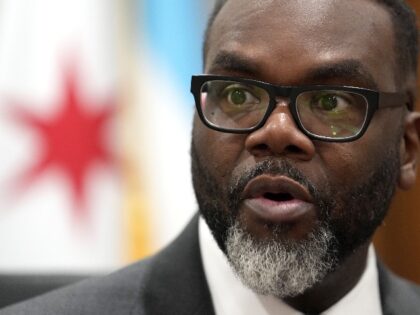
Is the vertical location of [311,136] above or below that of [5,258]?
above

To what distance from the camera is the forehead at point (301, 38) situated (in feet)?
3.70

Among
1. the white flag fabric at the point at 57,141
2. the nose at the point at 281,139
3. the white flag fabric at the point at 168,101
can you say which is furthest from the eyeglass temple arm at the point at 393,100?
the white flag fabric at the point at 57,141

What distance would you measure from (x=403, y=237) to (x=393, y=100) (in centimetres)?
86

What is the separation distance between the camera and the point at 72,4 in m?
2.04

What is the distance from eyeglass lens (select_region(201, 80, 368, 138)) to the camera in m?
1.12

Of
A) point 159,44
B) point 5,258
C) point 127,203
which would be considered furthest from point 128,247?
point 159,44

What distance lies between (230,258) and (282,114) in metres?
0.23

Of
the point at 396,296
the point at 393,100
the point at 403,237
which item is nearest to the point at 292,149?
the point at 393,100

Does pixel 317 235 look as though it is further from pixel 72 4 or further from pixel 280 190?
pixel 72 4

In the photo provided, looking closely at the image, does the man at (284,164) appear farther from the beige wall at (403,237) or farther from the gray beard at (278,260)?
the beige wall at (403,237)

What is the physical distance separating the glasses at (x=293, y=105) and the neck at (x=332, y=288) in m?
0.23

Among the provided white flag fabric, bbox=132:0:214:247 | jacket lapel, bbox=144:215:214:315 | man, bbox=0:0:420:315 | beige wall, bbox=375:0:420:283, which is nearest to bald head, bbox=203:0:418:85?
man, bbox=0:0:420:315

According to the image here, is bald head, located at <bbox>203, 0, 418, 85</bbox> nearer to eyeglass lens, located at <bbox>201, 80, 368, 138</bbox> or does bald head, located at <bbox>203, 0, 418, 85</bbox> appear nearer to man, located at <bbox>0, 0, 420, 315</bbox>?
man, located at <bbox>0, 0, 420, 315</bbox>

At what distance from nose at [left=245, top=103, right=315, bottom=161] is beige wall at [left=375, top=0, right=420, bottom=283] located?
894mm
